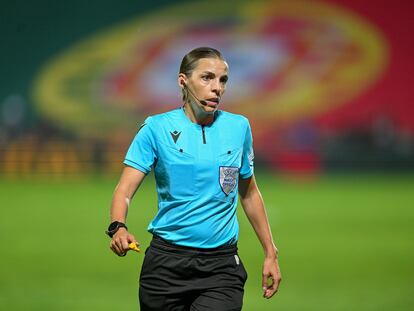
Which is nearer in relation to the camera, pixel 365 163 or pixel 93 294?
pixel 93 294

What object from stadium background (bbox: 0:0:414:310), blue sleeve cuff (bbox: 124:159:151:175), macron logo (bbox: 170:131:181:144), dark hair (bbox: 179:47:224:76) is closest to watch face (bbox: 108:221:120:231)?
blue sleeve cuff (bbox: 124:159:151:175)

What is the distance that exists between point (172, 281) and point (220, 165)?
25.0 inches

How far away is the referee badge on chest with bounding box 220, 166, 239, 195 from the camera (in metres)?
4.34

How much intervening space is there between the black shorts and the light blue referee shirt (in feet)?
0.21

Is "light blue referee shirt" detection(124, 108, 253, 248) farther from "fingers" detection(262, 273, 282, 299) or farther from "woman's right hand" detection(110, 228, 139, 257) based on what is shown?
"woman's right hand" detection(110, 228, 139, 257)

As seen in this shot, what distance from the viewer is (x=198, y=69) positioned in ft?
14.4

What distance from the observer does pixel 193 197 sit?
14.1ft

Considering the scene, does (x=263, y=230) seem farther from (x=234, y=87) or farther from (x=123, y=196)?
(x=234, y=87)

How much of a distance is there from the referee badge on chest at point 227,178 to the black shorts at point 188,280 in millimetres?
304

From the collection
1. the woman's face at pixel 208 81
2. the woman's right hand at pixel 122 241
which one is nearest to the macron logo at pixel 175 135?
the woman's face at pixel 208 81

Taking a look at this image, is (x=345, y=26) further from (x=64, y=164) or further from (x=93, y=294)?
(x=93, y=294)

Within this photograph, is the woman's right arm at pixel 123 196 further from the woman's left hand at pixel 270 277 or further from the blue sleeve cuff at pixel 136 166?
the woman's left hand at pixel 270 277

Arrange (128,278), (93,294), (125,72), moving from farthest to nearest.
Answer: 1. (125,72)
2. (128,278)
3. (93,294)

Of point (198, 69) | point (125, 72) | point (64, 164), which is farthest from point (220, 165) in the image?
point (125, 72)
